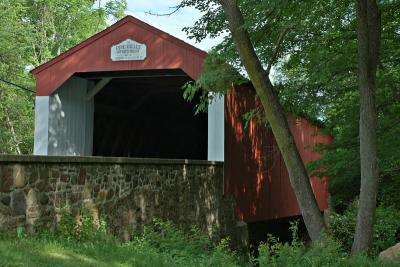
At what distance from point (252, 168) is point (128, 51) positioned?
4.52 m

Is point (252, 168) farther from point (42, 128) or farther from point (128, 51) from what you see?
point (42, 128)

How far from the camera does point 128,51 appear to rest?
531 inches

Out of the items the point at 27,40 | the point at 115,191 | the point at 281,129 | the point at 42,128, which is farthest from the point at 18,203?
the point at 27,40

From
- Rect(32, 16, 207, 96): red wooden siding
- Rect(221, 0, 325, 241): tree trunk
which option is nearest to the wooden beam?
Rect(32, 16, 207, 96): red wooden siding

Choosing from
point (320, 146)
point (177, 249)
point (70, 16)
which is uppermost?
point (70, 16)

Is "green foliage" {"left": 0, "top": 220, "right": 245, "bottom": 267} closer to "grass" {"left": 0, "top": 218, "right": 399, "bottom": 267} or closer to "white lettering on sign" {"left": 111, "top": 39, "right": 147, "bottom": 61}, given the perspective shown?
"grass" {"left": 0, "top": 218, "right": 399, "bottom": 267}

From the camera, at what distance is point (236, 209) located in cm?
1366

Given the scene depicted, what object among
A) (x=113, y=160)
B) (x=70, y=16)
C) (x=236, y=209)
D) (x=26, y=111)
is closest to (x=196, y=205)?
(x=236, y=209)

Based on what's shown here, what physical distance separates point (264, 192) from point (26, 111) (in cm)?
1495

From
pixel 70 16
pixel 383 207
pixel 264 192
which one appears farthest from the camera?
pixel 70 16

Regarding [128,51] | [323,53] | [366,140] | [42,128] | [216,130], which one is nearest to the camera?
[366,140]

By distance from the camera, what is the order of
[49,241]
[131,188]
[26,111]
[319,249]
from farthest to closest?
[26,111] → [131,188] → [319,249] → [49,241]

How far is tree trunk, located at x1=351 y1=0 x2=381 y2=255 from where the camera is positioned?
8.12 metres

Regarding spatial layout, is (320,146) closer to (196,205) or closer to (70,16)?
(196,205)
